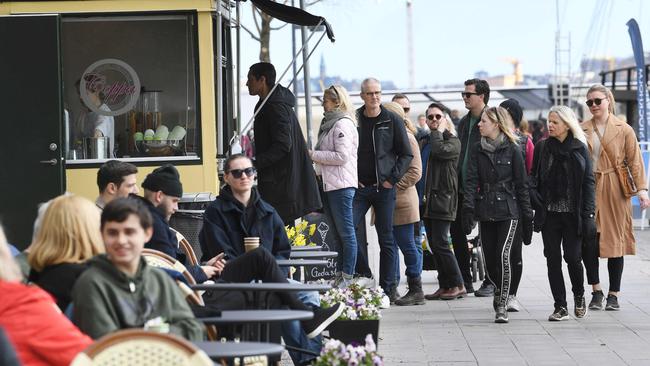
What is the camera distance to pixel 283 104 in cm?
1143

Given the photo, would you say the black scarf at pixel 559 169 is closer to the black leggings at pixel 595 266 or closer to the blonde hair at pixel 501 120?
the blonde hair at pixel 501 120

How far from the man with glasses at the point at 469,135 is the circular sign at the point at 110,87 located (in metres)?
3.02

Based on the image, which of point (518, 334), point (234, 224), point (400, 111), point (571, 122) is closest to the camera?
point (234, 224)

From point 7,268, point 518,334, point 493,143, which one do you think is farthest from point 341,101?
point 7,268

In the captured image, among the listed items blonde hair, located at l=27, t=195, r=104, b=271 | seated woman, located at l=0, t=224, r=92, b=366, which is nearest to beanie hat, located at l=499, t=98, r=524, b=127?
blonde hair, located at l=27, t=195, r=104, b=271

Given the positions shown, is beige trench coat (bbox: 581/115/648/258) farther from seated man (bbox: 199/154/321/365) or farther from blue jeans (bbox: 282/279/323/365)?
blue jeans (bbox: 282/279/323/365)

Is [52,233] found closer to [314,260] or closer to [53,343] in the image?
[53,343]

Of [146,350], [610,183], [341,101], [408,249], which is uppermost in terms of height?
[341,101]

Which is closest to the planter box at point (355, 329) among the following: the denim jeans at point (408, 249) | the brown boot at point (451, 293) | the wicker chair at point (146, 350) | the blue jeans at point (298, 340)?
the blue jeans at point (298, 340)

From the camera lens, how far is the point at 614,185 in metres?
11.5

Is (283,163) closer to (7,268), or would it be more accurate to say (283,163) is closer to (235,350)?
(235,350)

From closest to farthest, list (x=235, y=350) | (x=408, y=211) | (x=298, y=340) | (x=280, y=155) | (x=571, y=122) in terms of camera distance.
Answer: (x=235, y=350) → (x=298, y=340) → (x=571, y=122) → (x=280, y=155) → (x=408, y=211)

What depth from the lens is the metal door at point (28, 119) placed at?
38.1 ft

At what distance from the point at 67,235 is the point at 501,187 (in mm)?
5660
